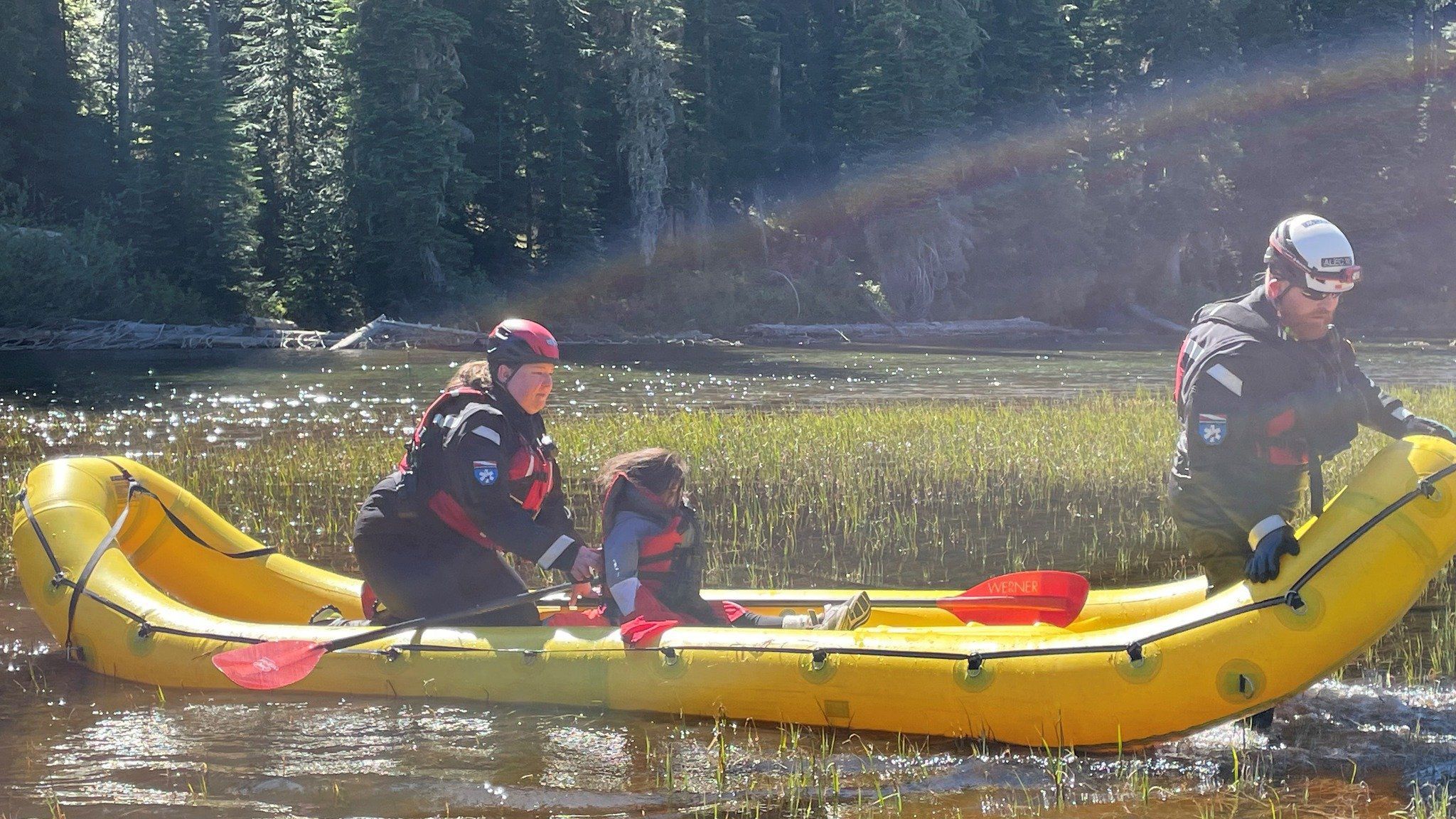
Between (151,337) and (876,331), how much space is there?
66.6 feet

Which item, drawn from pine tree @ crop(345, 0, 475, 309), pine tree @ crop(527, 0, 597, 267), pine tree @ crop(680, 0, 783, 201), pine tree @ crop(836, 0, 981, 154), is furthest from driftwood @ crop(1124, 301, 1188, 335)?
pine tree @ crop(345, 0, 475, 309)

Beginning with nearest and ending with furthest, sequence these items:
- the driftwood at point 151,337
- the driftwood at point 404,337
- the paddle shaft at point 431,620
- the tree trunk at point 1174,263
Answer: the paddle shaft at point 431,620
the driftwood at point 151,337
the driftwood at point 404,337
the tree trunk at point 1174,263

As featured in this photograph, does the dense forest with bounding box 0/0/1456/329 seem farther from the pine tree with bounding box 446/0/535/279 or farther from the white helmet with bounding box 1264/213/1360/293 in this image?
the white helmet with bounding box 1264/213/1360/293

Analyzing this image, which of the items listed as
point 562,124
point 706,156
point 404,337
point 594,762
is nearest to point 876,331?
point 706,156

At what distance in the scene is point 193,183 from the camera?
35.4m

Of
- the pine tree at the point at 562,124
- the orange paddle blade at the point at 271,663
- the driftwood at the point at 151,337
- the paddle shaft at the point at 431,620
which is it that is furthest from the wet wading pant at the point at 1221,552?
the pine tree at the point at 562,124

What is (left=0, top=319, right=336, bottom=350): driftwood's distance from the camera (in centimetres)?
3188

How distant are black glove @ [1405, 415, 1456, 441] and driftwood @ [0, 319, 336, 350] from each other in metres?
30.9

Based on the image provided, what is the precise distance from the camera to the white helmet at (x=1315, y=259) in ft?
17.0

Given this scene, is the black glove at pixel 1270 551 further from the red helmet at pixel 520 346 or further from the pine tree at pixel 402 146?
the pine tree at pixel 402 146

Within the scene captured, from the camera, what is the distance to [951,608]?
6660 millimetres

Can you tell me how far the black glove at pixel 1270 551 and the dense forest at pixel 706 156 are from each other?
32.1 m

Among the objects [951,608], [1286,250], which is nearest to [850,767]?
[951,608]

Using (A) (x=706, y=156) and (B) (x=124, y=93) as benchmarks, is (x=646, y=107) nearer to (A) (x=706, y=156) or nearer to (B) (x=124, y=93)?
(A) (x=706, y=156)
